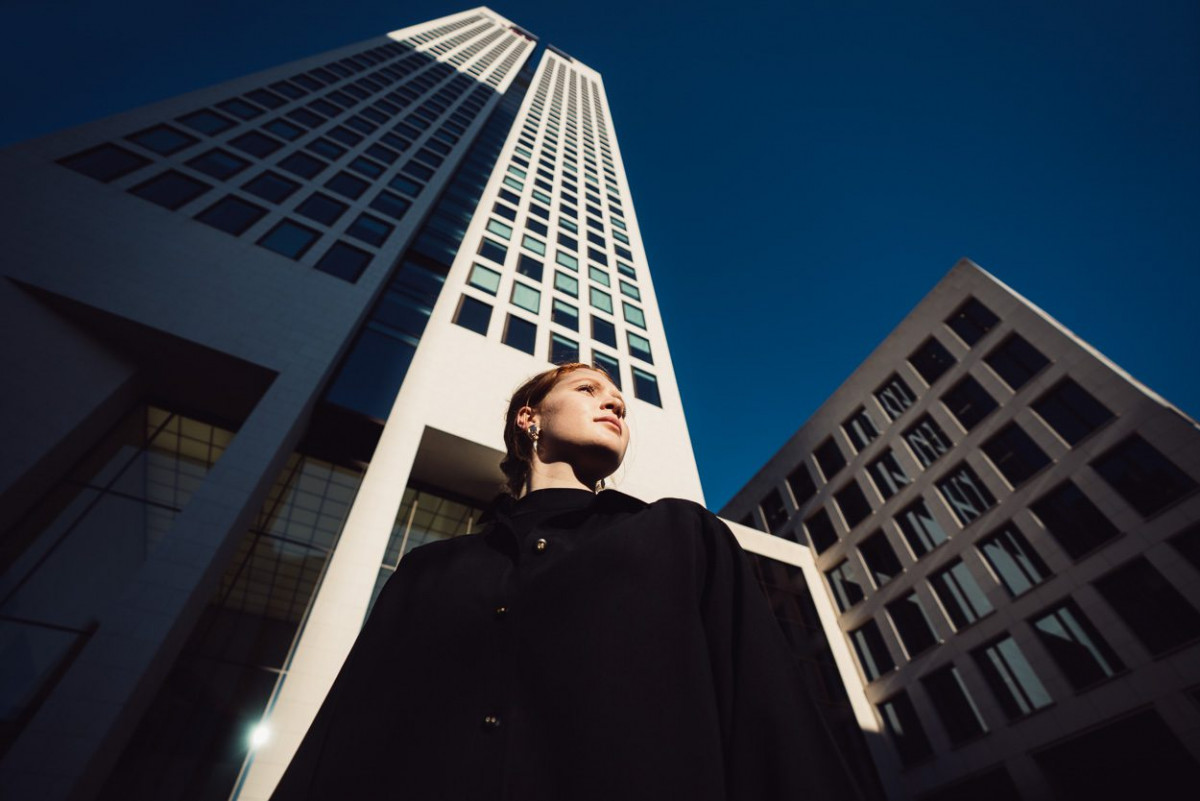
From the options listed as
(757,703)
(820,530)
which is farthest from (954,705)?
(757,703)

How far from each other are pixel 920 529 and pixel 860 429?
21.8ft

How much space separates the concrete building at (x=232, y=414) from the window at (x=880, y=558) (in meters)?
7.05

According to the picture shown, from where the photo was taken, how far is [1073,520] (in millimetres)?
17500

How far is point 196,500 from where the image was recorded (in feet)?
30.5

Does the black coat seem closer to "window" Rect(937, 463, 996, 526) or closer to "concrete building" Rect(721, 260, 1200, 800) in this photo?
"concrete building" Rect(721, 260, 1200, 800)

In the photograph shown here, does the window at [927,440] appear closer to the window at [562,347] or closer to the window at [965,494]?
the window at [965,494]

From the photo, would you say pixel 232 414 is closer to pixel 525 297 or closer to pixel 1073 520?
pixel 525 297

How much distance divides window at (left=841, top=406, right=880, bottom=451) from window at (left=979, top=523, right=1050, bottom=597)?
7974 millimetres

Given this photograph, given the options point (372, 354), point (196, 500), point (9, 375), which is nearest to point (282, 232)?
point (372, 354)

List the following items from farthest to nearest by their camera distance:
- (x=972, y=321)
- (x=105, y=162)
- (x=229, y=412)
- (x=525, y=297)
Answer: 1. (x=972, y=321)
2. (x=525, y=297)
3. (x=105, y=162)
4. (x=229, y=412)

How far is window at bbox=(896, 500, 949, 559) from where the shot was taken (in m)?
21.8

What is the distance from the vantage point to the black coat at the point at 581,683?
4.00 feet

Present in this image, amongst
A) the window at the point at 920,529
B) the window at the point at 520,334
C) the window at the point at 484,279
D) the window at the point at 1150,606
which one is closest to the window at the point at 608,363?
the window at the point at 520,334

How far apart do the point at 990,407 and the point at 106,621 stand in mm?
28143
